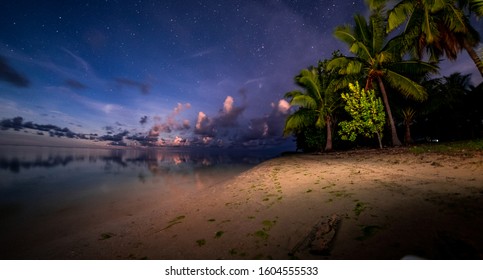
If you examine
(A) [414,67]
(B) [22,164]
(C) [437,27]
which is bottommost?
(B) [22,164]

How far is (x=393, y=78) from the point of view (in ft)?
47.7

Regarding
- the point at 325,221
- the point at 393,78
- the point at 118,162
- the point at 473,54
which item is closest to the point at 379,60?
the point at 393,78

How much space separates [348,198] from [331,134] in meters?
19.2

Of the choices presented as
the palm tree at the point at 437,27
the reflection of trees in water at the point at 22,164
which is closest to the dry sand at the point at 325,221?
the palm tree at the point at 437,27

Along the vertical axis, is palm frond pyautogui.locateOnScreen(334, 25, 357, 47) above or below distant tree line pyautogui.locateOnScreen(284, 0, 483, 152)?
Answer: above

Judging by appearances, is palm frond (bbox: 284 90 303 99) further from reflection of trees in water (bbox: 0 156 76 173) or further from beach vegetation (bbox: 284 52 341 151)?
reflection of trees in water (bbox: 0 156 76 173)

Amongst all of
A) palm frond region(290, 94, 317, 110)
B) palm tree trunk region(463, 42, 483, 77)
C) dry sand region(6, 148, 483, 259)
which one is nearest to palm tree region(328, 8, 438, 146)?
palm tree trunk region(463, 42, 483, 77)

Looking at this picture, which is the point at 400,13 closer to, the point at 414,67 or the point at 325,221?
the point at 414,67

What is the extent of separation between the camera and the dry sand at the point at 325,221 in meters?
2.37

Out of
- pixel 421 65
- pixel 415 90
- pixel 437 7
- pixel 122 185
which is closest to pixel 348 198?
pixel 122 185

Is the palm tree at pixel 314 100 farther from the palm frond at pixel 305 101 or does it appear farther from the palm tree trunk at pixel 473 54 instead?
the palm tree trunk at pixel 473 54

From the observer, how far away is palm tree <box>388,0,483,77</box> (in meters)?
9.81

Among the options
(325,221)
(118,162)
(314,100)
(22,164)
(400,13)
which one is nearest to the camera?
(325,221)

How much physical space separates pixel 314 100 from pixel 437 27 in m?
9.81
